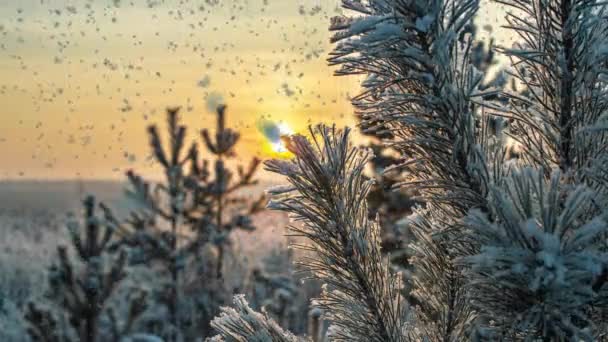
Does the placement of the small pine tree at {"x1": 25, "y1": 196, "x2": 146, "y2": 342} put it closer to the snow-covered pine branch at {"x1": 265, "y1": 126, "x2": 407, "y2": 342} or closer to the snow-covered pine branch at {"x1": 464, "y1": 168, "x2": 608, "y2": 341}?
the snow-covered pine branch at {"x1": 265, "y1": 126, "x2": 407, "y2": 342}

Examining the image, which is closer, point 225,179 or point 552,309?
point 552,309

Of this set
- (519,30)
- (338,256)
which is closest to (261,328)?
(338,256)

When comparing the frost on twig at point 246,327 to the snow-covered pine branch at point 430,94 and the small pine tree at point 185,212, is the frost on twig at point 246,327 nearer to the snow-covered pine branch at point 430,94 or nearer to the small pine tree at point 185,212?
the snow-covered pine branch at point 430,94

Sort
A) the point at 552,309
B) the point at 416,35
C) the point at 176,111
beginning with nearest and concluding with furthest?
the point at 552,309 → the point at 416,35 → the point at 176,111

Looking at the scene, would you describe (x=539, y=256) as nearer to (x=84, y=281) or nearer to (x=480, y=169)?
(x=480, y=169)

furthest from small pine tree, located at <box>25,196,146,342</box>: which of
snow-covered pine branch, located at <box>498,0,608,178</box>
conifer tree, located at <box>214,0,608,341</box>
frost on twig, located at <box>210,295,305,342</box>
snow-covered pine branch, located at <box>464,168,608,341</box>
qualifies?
snow-covered pine branch, located at <box>464,168,608,341</box>

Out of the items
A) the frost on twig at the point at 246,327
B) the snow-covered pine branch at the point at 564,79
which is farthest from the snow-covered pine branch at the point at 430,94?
the frost on twig at the point at 246,327

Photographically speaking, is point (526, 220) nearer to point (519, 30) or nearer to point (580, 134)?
point (580, 134)
